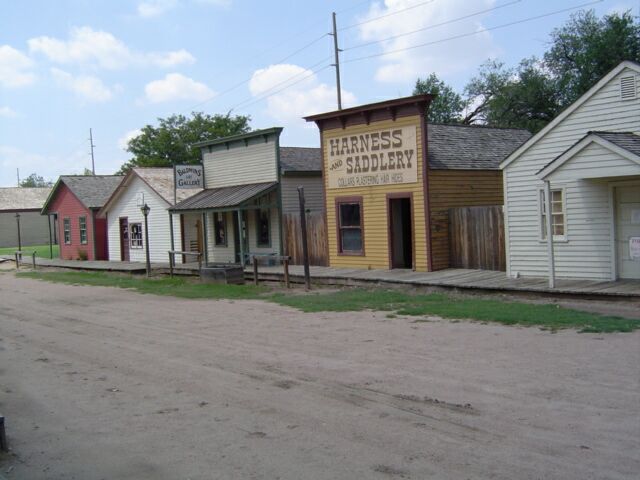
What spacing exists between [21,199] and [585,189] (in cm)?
6055

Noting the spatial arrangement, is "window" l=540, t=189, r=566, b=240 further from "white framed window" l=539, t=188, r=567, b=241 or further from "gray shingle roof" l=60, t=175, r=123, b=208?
"gray shingle roof" l=60, t=175, r=123, b=208

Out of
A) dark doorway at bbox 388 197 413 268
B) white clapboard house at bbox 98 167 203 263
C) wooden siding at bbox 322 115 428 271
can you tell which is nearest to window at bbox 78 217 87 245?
white clapboard house at bbox 98 167 203 263

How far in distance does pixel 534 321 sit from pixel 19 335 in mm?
9667

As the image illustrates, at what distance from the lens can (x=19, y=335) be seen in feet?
45.5

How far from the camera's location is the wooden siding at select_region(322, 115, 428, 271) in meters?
20.2

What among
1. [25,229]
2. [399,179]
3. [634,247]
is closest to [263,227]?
[399,179]

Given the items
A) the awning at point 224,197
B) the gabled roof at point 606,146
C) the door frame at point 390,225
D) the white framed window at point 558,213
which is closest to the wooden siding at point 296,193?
the awning at point 224,197

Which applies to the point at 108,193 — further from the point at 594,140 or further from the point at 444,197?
the point at 594,140

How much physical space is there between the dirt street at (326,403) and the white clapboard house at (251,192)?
12.9 meters

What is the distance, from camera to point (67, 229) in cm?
4016

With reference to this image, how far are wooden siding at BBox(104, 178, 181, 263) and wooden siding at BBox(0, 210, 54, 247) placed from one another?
31.9 meters

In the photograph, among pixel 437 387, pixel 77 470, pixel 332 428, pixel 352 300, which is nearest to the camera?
pixel 77 470

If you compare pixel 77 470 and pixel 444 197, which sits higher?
pixel 444 197

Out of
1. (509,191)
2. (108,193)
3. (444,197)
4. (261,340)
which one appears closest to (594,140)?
(509,191)
